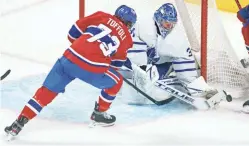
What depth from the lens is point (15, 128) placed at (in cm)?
218

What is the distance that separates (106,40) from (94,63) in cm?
12

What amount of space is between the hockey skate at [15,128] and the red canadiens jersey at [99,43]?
32cm

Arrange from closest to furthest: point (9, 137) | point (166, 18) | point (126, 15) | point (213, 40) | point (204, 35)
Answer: point (9, 137) → point (126, 15) → point (166, 18) → point (204, 35) → point (213, 40)

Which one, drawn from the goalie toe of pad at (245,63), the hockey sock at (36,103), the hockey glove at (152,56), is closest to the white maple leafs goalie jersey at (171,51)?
the hockey glove at (152,56)

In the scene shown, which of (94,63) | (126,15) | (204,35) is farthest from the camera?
(204,35)

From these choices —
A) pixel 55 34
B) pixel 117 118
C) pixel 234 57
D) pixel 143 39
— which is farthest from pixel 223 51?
pixel 55 34

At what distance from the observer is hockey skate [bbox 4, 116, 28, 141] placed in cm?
217

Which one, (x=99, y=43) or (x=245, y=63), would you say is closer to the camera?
(x=99, y=43)

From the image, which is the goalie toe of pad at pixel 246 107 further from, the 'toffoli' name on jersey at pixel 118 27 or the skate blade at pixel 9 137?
the skate blade at pixel 9 137

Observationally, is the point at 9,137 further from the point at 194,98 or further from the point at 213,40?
the point at 213,40

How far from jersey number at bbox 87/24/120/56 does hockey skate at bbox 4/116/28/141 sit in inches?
17.1

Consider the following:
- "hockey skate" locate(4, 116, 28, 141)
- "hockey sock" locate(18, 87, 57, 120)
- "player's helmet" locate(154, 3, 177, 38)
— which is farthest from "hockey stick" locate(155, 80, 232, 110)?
"hockey skate" locate(4, 116, 28, 141)

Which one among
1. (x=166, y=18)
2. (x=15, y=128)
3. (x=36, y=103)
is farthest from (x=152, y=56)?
(x=15, y=128)

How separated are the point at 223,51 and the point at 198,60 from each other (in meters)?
0.15
